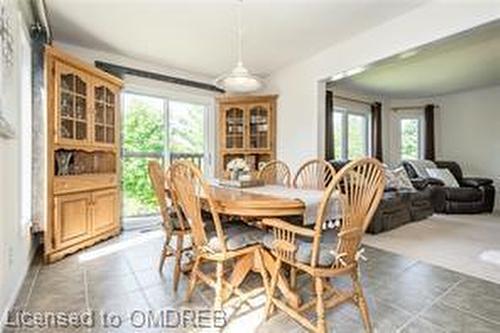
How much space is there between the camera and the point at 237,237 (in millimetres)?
1972

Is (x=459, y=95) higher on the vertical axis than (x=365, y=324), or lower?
higher

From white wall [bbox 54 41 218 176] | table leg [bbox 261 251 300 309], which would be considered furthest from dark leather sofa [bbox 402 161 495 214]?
table leg [bbox 261 251 300 309]

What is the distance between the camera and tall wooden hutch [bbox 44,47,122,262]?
2857 millimetres

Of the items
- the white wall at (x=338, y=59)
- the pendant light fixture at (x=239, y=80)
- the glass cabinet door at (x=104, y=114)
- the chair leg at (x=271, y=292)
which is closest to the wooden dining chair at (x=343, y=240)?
the chair leg at (x=271, y=292)

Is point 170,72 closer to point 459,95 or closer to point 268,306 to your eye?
point 268,306

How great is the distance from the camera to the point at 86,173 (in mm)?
3561

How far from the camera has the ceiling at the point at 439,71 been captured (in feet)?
11.7

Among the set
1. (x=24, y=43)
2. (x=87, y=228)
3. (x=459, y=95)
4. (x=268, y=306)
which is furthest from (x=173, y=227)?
(x=459, y=95)

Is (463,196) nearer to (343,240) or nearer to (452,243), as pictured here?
(452,243)

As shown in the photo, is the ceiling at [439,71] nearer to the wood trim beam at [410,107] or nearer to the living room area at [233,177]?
the living room area at [233,177]

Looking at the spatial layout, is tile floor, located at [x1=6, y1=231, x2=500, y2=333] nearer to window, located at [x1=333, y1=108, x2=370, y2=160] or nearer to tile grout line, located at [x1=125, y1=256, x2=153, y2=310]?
tile grout line, located at [x1=125, y1=256, x2=153, y2=310]

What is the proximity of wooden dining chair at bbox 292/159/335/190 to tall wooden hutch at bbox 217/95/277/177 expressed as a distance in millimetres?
1638

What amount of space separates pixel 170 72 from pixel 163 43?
942mm

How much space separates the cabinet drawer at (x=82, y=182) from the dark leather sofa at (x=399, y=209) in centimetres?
310
